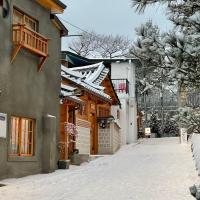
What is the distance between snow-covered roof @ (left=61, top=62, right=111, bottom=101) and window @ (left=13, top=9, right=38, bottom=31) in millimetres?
5012

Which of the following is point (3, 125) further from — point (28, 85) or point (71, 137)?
point (71, 137)

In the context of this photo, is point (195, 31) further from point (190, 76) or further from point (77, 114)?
point (77, 114)

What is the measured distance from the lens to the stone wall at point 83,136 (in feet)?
73.6

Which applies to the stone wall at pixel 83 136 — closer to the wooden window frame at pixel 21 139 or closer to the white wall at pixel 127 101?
the wooden window frame at pixel 21 139

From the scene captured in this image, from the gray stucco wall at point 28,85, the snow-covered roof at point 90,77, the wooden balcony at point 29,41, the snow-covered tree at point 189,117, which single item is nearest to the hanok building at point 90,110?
the snow-covered roof at point 90,77

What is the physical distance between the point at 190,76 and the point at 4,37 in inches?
355

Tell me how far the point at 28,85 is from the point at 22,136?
5.23ft

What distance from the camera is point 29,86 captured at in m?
15.5

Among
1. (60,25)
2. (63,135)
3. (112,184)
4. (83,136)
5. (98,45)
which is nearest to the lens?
(112,184)

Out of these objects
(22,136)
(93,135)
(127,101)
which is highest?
(127,101)

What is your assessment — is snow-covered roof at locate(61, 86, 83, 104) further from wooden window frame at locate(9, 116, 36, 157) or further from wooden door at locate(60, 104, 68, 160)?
wooden window frame at locate(9, 116, 36, 157)

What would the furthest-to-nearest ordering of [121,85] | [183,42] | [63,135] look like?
[121,85]
[63,135]
[183,42]

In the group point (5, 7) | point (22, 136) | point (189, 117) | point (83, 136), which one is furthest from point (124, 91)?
point (189, 117)

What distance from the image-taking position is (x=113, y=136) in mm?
26484
